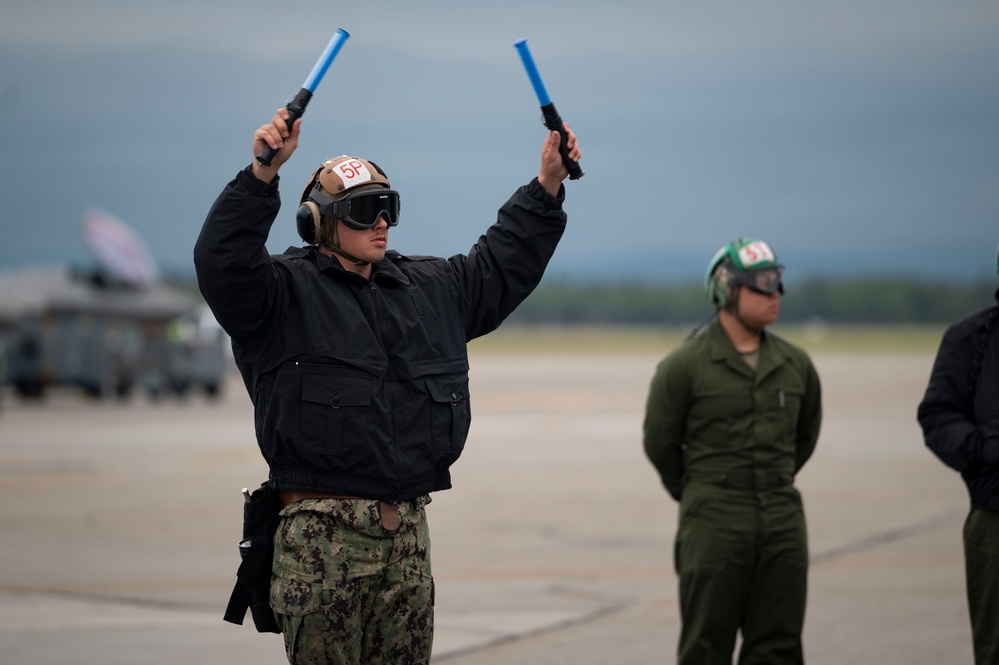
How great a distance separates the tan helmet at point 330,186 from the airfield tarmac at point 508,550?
3.56 meters

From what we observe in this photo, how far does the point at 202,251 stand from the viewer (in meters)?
3.99

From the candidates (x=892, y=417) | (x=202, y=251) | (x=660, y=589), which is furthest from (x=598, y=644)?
(x=892, y=417)

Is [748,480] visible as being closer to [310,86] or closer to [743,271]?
[743,271]

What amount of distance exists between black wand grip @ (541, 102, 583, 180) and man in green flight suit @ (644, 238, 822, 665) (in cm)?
173

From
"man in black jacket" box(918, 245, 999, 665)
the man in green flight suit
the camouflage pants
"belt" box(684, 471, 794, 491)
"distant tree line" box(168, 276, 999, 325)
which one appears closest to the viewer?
the camouflage pants

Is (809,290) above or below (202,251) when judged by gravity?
below

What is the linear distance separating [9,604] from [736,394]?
5372 mm

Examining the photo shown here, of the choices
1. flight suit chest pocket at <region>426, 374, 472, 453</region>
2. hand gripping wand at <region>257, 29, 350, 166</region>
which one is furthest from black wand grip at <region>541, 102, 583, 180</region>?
flight suit chest pocket at <region>426, 374, 472, 453</region>

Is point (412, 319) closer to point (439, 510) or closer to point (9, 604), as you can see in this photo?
point (9, 604)

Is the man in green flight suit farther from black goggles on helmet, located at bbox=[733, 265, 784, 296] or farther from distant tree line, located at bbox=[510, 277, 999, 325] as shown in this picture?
distant tree line, located at bbox=[510, 277, 999, 325]

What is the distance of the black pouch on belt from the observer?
423cm

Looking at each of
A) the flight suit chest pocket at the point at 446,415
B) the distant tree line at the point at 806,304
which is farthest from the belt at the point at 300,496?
the distant tree line at the point at 806,304

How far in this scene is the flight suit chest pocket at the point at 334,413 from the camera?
406 centimetres

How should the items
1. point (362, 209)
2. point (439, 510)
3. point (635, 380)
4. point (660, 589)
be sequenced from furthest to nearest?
1. point (635, 380)
2. point (439, 510)
3. point (660, 589)
4. point (362, 209)
